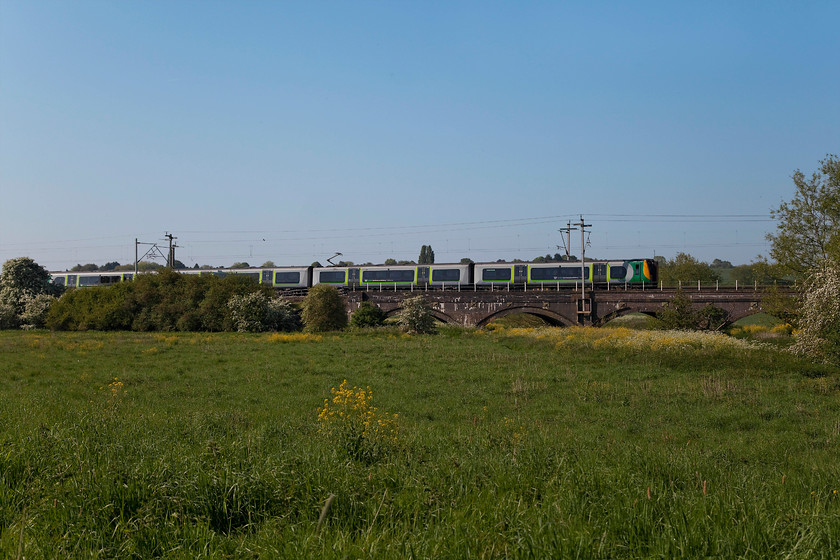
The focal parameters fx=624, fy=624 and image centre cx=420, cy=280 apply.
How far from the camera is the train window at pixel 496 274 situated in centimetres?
6278

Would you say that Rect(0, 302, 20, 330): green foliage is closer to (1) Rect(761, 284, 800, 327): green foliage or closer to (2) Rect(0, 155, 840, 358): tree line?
(2) Rect(0, 155, 840, 358): tree line

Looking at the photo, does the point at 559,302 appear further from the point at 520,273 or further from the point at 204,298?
the point at 204,298

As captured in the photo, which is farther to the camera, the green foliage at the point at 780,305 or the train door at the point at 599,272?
the train door at the point at 599,272

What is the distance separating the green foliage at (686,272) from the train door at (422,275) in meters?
29.7

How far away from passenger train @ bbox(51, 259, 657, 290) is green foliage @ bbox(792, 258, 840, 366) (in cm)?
3364

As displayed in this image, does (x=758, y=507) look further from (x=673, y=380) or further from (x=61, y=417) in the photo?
(x=673, y=380)

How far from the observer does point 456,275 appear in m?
64.5

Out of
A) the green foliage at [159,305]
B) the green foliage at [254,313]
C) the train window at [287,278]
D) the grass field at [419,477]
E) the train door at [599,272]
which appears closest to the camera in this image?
the grass field at [419,477]

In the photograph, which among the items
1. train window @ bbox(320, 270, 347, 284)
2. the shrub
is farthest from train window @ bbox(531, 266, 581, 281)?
the shrub

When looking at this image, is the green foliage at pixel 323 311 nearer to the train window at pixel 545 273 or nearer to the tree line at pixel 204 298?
the tree line at pixel 204 298

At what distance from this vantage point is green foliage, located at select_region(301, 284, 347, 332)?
48844 millimetres

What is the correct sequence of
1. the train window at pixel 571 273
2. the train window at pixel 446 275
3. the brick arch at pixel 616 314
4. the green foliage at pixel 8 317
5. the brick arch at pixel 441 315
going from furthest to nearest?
the train window at pixel 446 275, the train window at pixel 571 273, the brick arch at pixel 441 315, the green foliage at pixel 8 317, the brick arch at pixel 616 314

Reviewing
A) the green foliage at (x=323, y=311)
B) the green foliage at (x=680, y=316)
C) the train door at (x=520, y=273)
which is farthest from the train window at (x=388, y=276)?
the green foliage at (x=680, y=316)

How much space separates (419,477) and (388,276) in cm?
5933
